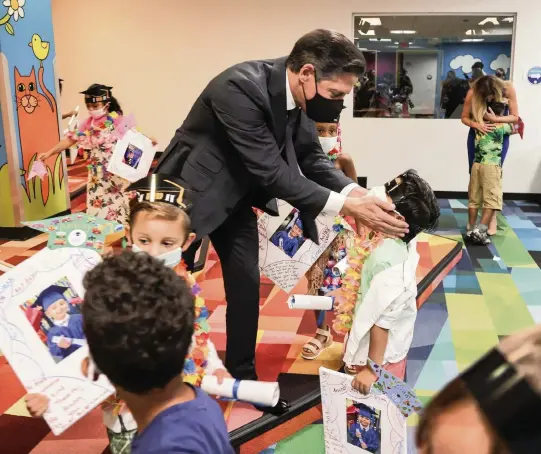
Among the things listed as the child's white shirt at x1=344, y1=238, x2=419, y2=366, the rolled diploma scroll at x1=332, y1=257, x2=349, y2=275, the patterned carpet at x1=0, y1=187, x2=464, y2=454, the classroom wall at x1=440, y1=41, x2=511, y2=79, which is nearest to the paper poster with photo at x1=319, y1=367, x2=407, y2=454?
the child's white shirt at x1=344, y1=238, x2=419, y2=366

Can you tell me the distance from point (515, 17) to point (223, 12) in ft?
11.0

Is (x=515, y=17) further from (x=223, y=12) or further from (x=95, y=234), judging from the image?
(x=95, y=234)

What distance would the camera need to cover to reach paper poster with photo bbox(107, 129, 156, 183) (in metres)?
3.99

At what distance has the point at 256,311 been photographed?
2.53 metres

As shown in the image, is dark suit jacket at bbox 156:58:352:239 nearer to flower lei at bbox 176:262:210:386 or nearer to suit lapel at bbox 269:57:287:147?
suit lapel at bbox 269:57:287:147

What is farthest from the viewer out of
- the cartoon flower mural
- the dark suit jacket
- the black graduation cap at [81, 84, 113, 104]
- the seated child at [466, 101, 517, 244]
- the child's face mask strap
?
the seated child at [466, 101, 517, 244]

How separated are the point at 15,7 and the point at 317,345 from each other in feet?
12.7

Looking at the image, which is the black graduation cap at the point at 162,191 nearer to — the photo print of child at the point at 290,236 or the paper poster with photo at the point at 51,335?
the paper poster with photo at the point at 51,335

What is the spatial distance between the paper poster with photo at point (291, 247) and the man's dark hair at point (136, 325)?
1945 mm

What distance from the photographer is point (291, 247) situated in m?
3.02

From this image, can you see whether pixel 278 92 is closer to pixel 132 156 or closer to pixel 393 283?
pixel 393 283

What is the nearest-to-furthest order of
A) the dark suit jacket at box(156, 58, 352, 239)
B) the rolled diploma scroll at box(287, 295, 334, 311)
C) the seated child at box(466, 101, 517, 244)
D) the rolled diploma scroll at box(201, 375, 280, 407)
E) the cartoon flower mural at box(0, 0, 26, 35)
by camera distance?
the rolled diploma scroll at box(201, 375, 280, 407) → the dark suit jacket at box(156, 58, 352, 239) → the rolled diploma scroll at box(287, 295, 334, 311) → the cartoon flower mural at box(0, 0, 26, 35) → the seated child at box(466, 101, 517, 244)

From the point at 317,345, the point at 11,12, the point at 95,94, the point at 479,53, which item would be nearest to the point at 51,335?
the point at 317,345

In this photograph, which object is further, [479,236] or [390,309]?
[479,236]
